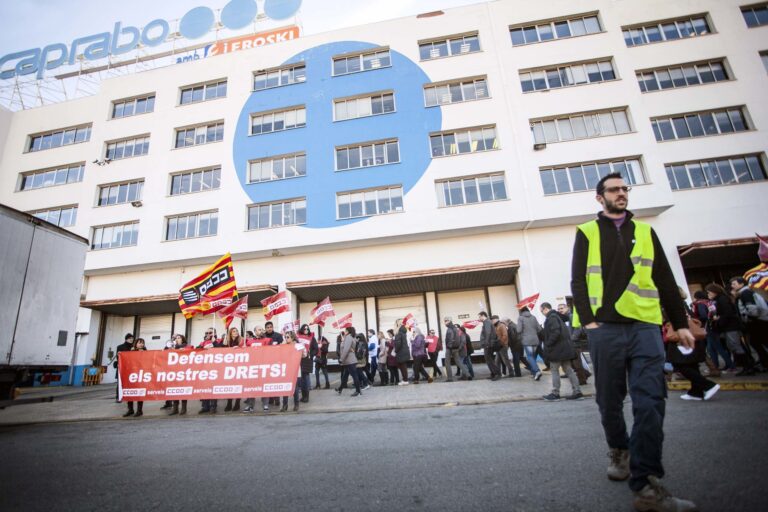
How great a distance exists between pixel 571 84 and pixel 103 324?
2902cm

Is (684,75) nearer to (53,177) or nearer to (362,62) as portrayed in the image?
(362,62)

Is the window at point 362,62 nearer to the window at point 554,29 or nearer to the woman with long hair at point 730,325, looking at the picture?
the window at point 554,29

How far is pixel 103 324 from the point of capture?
861 inches

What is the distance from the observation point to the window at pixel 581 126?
1892 cm

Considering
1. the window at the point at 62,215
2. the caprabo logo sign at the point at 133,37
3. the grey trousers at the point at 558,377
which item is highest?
the caprabo logo sign at the point at 133,37

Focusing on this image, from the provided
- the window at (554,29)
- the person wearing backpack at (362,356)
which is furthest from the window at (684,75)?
the person wearing backpack at (362,356)

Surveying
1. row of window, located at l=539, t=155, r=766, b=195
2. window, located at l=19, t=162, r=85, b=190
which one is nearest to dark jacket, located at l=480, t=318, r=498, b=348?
row of window, located at l=539, t=155, r=766, b=195

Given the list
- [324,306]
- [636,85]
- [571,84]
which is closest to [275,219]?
[324,306]

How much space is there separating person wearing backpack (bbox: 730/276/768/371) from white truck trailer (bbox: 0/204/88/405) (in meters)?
13.9

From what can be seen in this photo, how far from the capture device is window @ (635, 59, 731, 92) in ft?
63.9

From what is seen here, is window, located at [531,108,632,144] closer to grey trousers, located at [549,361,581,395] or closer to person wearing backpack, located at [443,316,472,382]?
person wearing backpack, located at [443,316,472,382]

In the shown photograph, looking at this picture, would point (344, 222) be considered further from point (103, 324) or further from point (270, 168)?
point (103, 324)

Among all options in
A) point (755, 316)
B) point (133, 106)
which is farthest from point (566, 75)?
point (133, 106)

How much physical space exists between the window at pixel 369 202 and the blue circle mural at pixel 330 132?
12.8 inches
